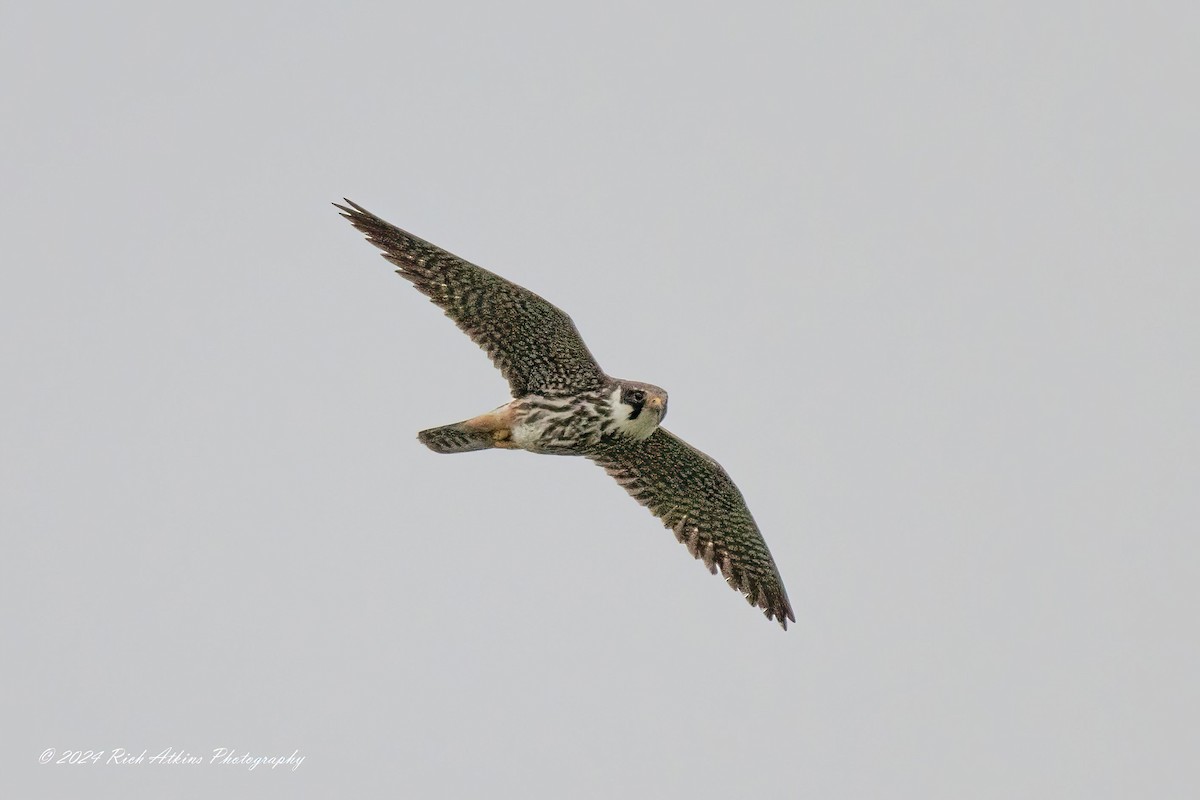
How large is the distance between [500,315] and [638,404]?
1.61 m

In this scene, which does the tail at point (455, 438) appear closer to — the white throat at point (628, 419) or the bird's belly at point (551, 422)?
the bird's belly at point (551, 422)

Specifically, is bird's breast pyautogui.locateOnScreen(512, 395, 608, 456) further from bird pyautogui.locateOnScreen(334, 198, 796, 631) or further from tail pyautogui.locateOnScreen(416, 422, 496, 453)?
tail pyautogui.locateOnScreen(416, 422, 496, 453)

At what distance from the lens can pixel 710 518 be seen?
16.2 m

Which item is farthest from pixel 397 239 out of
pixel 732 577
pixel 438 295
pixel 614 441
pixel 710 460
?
pixel 732 577

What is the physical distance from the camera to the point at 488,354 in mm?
14758

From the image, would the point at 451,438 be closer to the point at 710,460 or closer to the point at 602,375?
the point at 602,375

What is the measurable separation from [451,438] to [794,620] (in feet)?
14.2

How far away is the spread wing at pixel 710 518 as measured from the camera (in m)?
16.0

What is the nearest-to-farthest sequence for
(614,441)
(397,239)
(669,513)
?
(397,239) → (614,441) → (669,513)

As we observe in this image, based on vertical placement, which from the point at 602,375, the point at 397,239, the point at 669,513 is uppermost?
the point at 397,239

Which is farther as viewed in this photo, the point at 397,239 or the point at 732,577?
the point at 732,577

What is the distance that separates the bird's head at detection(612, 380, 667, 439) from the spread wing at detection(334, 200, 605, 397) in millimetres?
248

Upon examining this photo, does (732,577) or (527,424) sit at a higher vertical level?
(527,424)

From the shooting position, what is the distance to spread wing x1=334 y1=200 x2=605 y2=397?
14.2m
